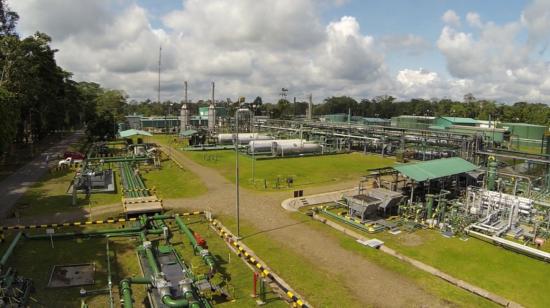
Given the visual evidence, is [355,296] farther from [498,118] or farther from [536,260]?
[498,118]

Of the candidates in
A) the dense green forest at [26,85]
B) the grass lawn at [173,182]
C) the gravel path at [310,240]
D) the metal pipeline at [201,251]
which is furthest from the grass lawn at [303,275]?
the dense green forest at [26,85]

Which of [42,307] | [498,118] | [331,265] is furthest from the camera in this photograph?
[498,118]

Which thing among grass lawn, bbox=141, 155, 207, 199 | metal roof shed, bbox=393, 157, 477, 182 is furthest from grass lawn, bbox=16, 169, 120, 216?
metal roof shed, bbox=393, 157, 477, 182

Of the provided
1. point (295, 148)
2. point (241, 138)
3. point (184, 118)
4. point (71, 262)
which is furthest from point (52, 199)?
point (184, 118)

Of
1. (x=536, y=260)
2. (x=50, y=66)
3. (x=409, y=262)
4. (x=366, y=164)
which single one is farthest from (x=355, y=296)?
(x=50, y=66)

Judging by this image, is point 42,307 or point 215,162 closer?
point 42,307

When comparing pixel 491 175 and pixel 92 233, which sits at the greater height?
pixel 491 175

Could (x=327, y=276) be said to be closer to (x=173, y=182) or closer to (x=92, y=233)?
(x=92, y=233)
